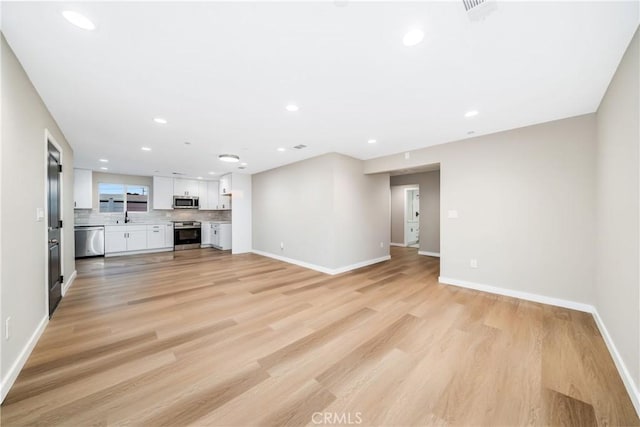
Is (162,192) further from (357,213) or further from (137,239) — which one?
(357,213)

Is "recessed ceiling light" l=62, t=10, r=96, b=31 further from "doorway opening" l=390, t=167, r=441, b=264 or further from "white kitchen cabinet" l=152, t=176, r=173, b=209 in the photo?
"white kitchen cabinet" l=152, t=176, r=173, b=209

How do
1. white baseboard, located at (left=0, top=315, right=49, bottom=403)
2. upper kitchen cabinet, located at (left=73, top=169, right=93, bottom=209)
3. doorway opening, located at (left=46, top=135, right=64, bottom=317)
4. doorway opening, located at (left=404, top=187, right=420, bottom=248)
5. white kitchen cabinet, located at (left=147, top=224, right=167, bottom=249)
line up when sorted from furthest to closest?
doorway opening, located at (left=404, top=187, right=420, bottom=248) → white kitchen cabinet, located at (left=147, top=224, right=167, bottom=249) → upper kitchen cabinet, located at (left=73, top=169, right=93, bottom=209) → doorway opening, located at (left=46, top=135, right=64, bottom=317) → white baseboard, located at (left=0, top=315, right=49, bottom=403)

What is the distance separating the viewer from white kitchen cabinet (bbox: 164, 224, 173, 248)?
297 inches

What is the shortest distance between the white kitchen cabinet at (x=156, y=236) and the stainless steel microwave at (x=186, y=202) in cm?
83

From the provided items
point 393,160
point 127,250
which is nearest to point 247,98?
point 393,160

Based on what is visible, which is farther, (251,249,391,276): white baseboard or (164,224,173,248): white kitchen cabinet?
(164,224,173,248): white kitchen cabinet

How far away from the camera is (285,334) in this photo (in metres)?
2.34

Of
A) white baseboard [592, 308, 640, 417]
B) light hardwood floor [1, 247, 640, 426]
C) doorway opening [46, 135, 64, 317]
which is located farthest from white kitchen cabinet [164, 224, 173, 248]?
white baseboard [592, 308, 640, 417]

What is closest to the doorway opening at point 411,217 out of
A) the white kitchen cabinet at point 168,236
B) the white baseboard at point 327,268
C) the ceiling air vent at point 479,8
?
the white baseboard at point 327,268

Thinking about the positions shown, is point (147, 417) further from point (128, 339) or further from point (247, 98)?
point (247, 98)

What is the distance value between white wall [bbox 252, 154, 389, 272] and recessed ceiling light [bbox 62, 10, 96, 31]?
356 cm

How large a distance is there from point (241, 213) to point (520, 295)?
650 cm

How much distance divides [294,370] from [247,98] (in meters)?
2.58

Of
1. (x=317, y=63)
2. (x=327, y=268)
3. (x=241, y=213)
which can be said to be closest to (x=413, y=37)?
(x=317, y=63)
